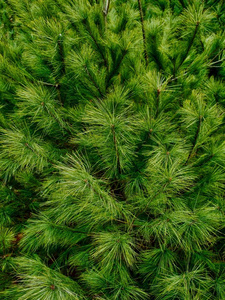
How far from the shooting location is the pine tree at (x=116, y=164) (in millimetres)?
708

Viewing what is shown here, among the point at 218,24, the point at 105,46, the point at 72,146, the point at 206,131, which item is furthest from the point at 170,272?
the point at 218,24

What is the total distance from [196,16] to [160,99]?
0.38 m

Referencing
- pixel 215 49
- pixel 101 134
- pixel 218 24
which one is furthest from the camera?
pixel 218 24

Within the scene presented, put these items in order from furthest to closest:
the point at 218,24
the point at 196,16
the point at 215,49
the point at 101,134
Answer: the point at 218,24
the point at 215,49
the point at 196,16
the point at 101,134

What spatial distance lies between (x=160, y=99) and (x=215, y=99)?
33cm

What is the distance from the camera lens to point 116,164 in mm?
789

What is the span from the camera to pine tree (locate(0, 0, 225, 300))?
71 centimetres

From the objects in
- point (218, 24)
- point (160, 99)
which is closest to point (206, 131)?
point (160, 99)

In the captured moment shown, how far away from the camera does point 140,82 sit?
0.91m

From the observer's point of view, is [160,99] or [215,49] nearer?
[160,99]

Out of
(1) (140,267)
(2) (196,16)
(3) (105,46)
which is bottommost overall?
(1) (140,267)

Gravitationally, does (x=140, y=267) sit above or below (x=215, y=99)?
below

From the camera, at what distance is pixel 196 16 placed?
0.87 metres

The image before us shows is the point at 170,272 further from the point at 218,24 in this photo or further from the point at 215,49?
the point at 218,24
